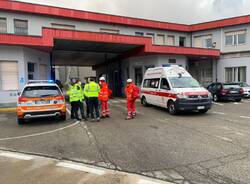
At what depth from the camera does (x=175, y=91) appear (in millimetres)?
10172

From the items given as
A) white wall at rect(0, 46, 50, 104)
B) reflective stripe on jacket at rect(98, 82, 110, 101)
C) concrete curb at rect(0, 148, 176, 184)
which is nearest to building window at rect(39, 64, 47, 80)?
white wall at rect(0, 46, 50, 104)

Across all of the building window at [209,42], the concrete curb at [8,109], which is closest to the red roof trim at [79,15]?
the building window at [209,42]

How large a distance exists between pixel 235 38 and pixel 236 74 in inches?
166

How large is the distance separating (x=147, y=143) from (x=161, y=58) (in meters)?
15.0

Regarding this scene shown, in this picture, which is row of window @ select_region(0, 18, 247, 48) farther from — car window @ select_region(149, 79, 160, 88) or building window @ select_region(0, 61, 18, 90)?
car window @ select_region(149, 79, 160, 88)

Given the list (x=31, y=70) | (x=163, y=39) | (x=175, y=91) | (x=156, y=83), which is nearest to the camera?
(x=175, y=91)

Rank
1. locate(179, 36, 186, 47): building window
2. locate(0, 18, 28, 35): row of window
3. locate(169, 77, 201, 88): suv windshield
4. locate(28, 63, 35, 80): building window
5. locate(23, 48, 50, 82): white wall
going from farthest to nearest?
locate(179, 36, 186, 47): building window < locate(0, 18, 28, 35): row of window < locate(28, 63, 35, 80): building window < locate(23, 48, 50, 82): white wall < locate(169, 77, 201, 88): suv windshield

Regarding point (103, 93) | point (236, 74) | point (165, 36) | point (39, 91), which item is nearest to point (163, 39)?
point (165, 36)

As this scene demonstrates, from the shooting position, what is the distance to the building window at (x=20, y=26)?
17953 mm

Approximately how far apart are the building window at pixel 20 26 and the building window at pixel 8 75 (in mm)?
4847

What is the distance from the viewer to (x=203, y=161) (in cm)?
457

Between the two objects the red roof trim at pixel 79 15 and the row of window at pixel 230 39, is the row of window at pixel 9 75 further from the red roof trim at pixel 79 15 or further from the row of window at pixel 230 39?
the row of window at pixel 230 39

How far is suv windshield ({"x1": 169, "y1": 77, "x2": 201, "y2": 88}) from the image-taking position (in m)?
10.8

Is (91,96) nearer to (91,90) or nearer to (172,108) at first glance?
(91,90)
